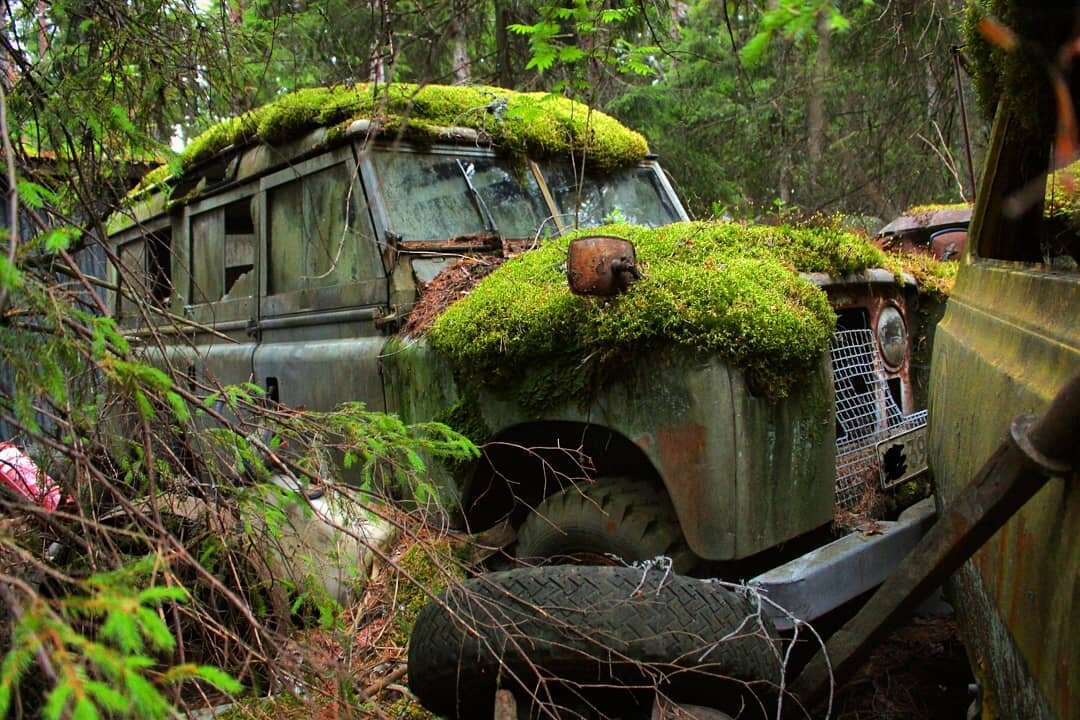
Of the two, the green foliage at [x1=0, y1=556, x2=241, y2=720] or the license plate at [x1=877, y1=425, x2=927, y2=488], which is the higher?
the green foliage at [x1=0, y1=556, x2=241, y2=720]

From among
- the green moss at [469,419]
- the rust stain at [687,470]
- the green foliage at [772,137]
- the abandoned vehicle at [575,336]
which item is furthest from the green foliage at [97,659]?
the green foliage at [772,137]

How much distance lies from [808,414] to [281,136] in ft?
9.80

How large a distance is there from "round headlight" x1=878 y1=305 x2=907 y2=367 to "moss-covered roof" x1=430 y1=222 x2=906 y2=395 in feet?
0.63

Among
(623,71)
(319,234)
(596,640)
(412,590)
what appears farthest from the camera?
(319,234)

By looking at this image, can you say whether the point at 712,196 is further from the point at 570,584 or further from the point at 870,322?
the point at 570,584

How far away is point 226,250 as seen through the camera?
496 centimetres

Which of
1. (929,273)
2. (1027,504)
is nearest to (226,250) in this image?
(929,273)

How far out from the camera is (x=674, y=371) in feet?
8.36

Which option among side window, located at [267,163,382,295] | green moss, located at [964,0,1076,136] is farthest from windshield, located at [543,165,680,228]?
green moss, located at [964,0,1076,136]

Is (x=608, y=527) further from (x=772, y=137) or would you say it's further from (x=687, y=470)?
(x=772, y=137)

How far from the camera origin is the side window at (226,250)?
15.8ft

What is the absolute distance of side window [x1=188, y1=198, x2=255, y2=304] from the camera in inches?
190

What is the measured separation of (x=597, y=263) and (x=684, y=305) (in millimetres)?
281

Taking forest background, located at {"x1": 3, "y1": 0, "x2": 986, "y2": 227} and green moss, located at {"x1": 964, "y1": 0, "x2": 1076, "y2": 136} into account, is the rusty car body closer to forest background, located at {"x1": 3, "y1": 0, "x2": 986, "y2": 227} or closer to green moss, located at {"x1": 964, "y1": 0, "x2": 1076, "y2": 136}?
green moss, located at {"x1": 964, "y1": 0, "x2": 1076, "y2": 136}
